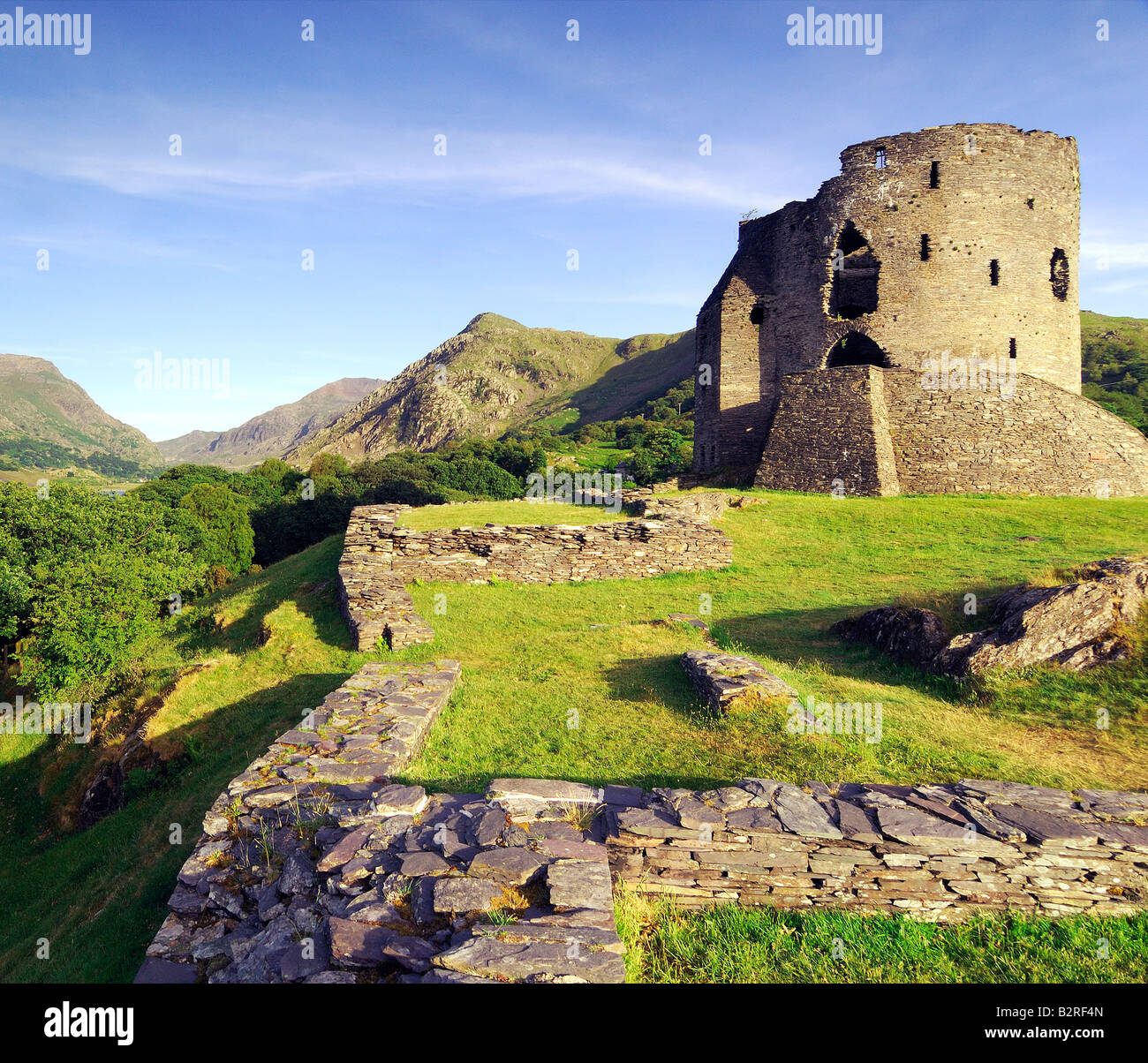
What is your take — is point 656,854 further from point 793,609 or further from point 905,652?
point 793,609

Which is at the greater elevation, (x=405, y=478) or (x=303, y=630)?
(x=405, y=478)

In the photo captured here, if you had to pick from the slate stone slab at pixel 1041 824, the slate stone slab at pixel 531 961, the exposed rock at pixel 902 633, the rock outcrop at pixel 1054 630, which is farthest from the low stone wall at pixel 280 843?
the rock outcrop at pixel 1054 630

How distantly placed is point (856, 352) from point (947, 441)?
6.69 m

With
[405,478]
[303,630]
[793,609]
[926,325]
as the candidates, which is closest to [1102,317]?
[926,325]

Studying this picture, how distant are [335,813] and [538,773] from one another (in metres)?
2.08

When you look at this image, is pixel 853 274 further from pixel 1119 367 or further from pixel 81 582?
pixel 1119 367

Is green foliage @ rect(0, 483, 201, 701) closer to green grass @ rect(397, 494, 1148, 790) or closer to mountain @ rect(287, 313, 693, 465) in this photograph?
green grass @ rect(397, 494, 1148, 790)

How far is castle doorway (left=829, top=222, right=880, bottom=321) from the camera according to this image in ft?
87.0

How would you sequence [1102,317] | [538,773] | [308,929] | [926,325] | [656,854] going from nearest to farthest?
[308,929] → [656,854] → [538,773] → [926,325] → [1102,317]

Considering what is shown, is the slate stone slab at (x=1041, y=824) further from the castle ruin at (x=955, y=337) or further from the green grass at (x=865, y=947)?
the castle ruin at (x=955, y=337)

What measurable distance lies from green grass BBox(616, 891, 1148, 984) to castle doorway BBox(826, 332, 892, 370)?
956 inches

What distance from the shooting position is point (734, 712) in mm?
7641

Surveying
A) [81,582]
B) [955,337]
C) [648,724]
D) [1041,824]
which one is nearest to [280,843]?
[648,724]

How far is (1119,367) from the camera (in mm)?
68125
